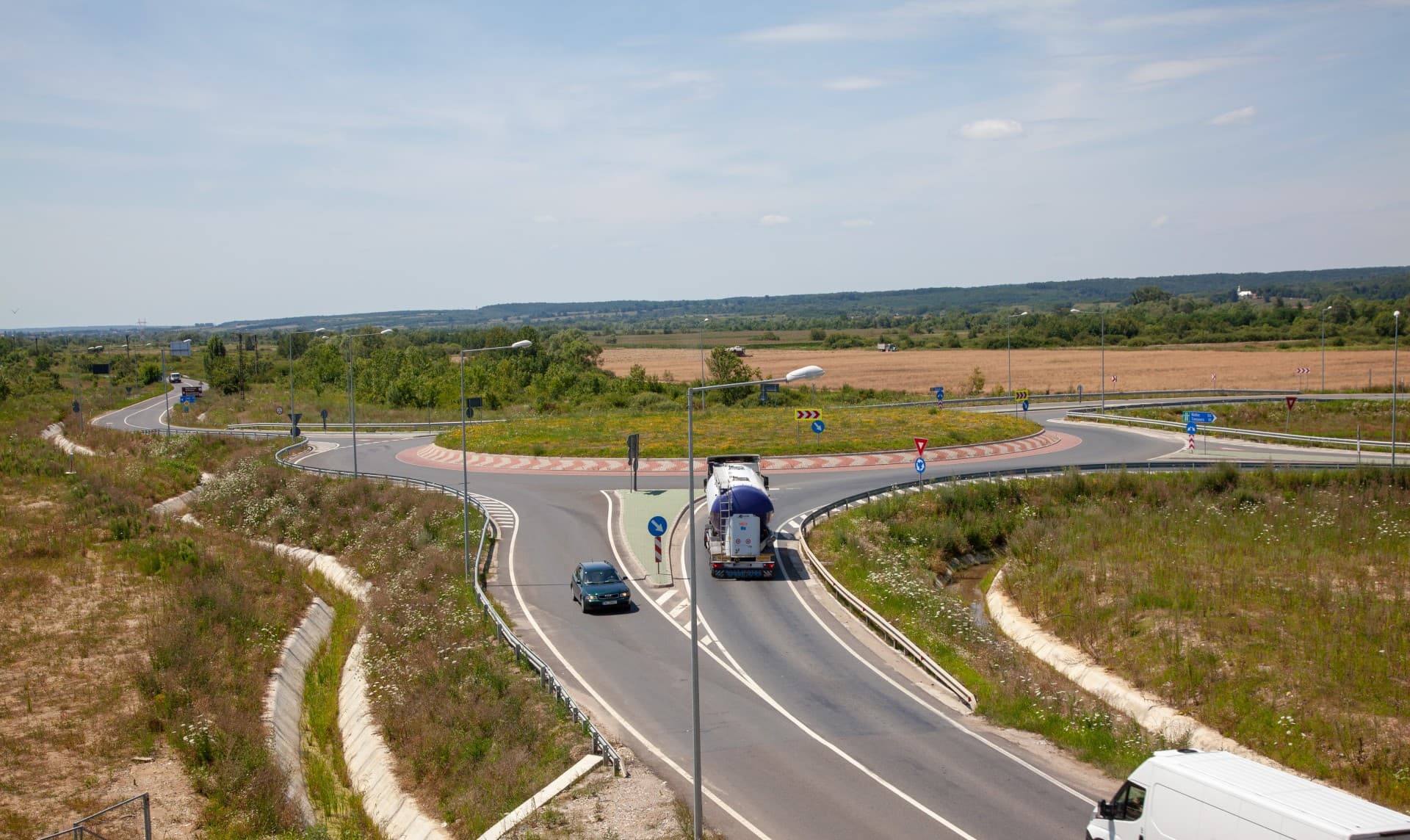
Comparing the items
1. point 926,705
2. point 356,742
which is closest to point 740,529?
point 926,705

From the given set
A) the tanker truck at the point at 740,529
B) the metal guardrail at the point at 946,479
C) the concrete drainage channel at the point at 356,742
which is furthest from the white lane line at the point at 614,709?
the metal guardrail at the point at 946,479

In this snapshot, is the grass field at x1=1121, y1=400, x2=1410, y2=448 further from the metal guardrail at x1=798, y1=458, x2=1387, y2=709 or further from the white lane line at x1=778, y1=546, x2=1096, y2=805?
the white lane line at x1=778, y1=546, x2=1096, y2=805

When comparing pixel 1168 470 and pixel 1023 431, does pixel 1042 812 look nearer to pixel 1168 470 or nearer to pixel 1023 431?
pixel 1168 470

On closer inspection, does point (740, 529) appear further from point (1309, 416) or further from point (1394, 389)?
point (1309, 416)

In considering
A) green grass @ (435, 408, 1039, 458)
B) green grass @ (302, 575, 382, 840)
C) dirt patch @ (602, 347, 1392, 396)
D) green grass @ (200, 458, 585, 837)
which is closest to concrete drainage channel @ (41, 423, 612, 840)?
green grass @ (302, 575, 382, 840)

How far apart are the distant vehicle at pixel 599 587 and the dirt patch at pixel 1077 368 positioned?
227ft

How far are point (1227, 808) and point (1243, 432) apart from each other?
5365 centimetres

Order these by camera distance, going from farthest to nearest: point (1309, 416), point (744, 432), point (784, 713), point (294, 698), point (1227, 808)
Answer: point (1309, 416)
point (744, 432)
point (294, 698)
point (784, 713)
point (1227, 808)

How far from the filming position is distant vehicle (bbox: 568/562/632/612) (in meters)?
30.9

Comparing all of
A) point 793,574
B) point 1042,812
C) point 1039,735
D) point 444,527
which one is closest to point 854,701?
point 1039,735

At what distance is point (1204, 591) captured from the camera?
3181 centimetres

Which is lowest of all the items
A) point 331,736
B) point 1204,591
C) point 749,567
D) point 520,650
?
point 331,736

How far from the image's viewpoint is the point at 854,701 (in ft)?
79.4

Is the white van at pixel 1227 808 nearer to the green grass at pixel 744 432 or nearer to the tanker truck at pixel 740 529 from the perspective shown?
the tanker truck at pixel 740 529
